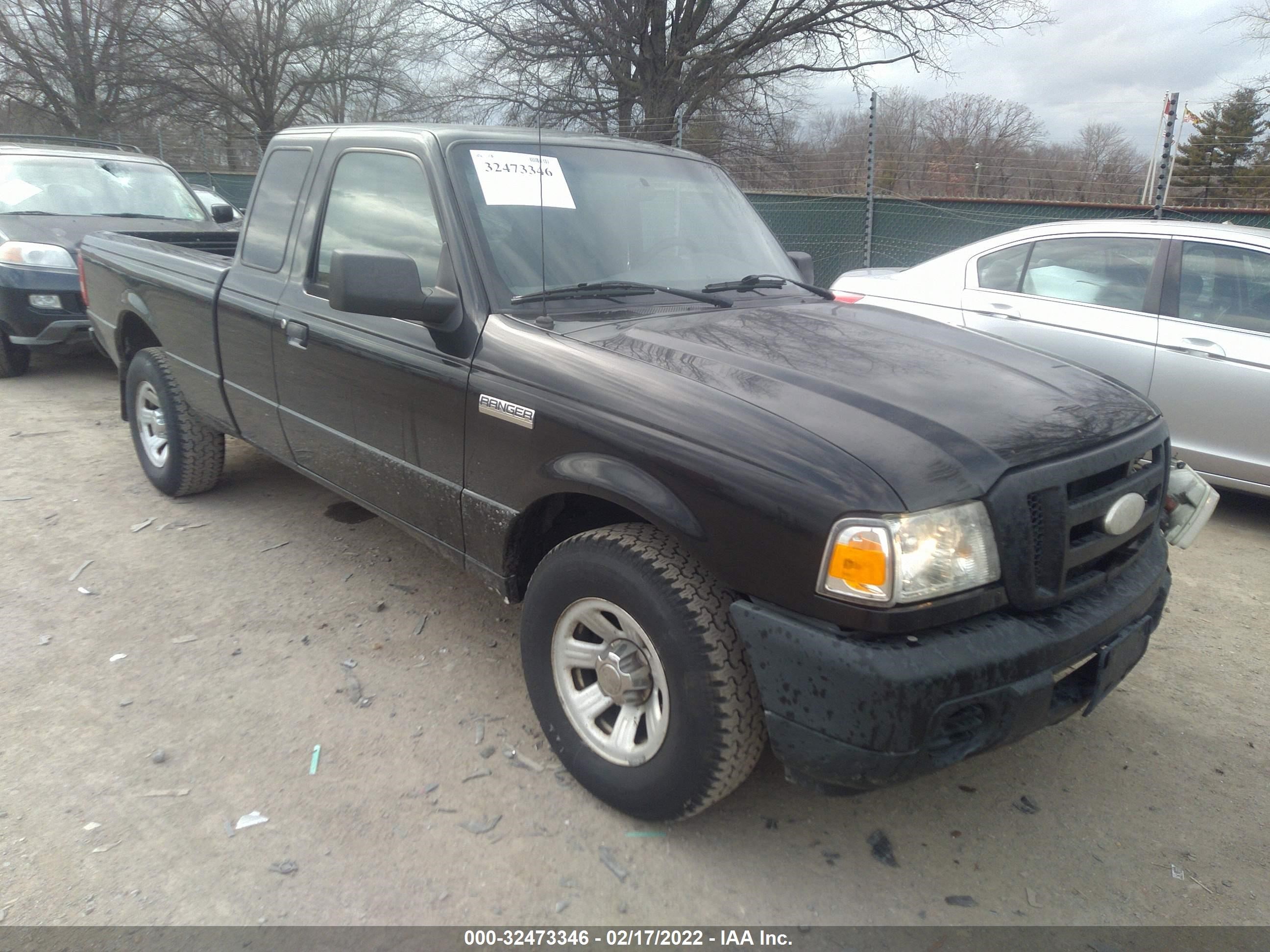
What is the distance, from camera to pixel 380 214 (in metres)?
3.27

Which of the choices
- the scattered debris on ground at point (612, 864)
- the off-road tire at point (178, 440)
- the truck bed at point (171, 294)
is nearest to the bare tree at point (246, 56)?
the truck bed at point (171, 294)

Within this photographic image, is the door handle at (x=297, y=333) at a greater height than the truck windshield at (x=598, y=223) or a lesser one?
lesser

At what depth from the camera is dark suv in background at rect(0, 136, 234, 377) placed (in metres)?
6.92

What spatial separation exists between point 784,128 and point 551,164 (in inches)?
578

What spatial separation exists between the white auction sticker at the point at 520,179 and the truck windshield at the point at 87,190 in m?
5.99

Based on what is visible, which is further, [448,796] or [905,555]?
[448,796]

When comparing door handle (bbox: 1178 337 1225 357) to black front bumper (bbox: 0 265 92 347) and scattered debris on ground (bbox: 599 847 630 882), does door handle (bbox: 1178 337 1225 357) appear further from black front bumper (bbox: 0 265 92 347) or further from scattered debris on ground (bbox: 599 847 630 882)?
black front bumper (bbox: 0 265 92 347)

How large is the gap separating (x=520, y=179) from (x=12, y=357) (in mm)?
6461

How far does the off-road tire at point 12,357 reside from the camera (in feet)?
23.7

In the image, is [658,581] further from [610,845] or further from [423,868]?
[423,868]

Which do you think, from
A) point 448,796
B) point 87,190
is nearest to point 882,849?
point 448,796

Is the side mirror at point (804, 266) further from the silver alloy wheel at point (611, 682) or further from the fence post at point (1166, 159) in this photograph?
the fence post at point (1166, 159)

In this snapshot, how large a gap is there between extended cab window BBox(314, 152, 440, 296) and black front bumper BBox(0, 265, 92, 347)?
4791mm

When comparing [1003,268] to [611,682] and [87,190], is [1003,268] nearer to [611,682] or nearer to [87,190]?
[611,682]
